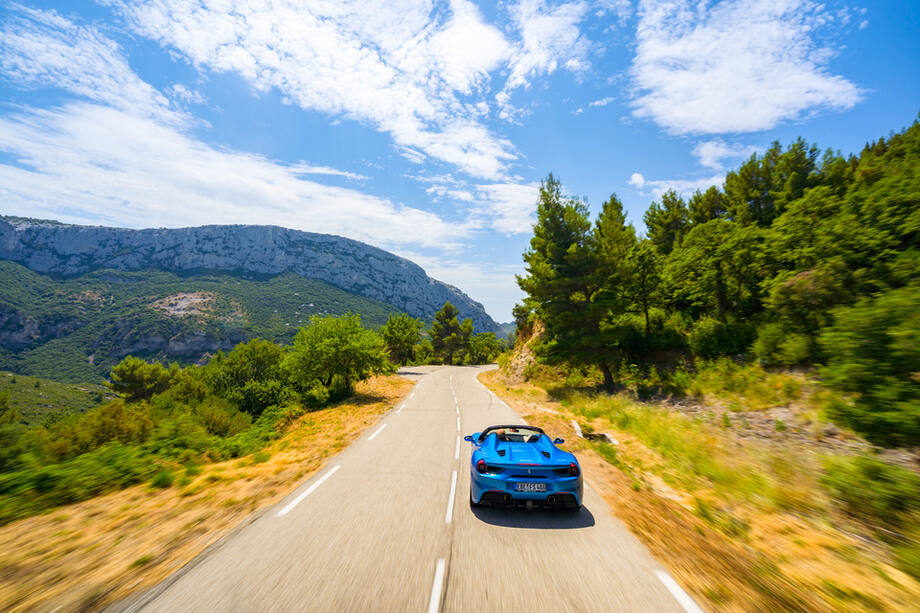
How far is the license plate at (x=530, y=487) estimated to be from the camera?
509cm

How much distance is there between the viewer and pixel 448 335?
75.1 m

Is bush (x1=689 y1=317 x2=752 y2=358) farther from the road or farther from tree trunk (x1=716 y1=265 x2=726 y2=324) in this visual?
the road

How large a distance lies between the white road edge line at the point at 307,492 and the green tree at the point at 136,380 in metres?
43.4

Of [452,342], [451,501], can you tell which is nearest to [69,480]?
[451,501]

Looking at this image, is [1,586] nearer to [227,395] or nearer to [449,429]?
[449,429]

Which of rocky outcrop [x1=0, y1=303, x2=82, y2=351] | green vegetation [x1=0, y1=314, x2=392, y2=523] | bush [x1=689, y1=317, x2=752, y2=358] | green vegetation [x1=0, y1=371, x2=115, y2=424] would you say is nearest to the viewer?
green vegetation [x1=0, y1=314, x2=392, y2=523]

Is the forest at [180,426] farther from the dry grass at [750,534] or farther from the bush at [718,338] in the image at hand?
the bush at [718,338]

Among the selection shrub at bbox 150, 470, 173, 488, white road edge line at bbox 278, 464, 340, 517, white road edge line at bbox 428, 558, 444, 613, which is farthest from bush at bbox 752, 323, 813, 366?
shrub at bbox 150, 470, 173, 488

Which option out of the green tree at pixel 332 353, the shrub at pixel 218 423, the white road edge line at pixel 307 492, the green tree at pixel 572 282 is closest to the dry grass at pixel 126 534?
the white road edge line at pixel 307 492

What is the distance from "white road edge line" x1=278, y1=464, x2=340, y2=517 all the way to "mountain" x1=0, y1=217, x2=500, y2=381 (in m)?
133

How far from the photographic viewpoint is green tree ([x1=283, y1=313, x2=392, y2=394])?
1905 cm

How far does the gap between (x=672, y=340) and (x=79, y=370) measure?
175 m

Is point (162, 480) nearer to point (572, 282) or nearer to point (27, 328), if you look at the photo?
point (572, 282)

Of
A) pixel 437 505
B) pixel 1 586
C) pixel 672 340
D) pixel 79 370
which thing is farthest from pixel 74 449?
pixel 79 370
